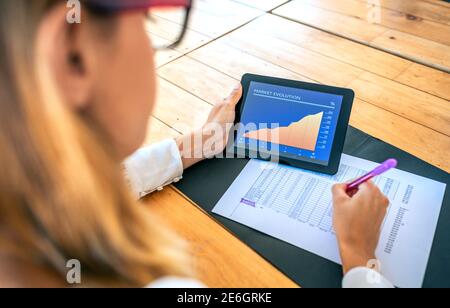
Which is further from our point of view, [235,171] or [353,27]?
[353,27]

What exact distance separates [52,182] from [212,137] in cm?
50

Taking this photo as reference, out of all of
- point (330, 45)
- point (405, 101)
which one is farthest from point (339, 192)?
point (330, 45)

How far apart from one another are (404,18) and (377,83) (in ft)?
1.42

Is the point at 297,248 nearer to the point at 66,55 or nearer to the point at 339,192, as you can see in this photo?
the point at 339,192

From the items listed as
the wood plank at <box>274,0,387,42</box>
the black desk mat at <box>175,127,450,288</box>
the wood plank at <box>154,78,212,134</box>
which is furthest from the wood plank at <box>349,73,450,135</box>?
the wood plank at <box>154,78,212,134</box>

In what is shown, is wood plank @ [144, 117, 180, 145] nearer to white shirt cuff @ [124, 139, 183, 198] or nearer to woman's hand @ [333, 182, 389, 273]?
white shirt cuff @ [124, 139, 183, 198]

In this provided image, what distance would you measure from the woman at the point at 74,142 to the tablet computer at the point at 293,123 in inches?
14.2

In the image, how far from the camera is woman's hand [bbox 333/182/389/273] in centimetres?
62

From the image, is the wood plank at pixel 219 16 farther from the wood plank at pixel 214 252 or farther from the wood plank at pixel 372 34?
the wood plank at pixel 214 252

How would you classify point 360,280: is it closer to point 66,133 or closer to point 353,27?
point 66,133

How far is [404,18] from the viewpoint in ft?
4.37

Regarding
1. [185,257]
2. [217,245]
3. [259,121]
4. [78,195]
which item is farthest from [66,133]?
[259,121]

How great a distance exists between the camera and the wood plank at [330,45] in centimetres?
111

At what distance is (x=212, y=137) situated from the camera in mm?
836
